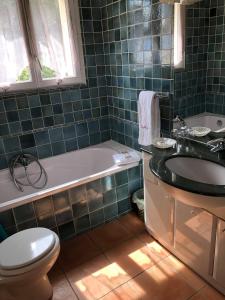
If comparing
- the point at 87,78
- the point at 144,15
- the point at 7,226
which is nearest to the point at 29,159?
the point at 7,226

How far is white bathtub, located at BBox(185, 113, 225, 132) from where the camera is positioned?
5.67 ft

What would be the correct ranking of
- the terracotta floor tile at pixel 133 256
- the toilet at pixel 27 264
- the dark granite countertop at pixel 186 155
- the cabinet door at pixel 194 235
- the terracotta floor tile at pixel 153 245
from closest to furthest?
the dark granite countertop at pixel 186 155, the toilet at pixel 27 264, the cabinet door at pixel 194 235, the terracotta floor tile at pixel 133 256, the terracotta floor tile at pixel 153 245

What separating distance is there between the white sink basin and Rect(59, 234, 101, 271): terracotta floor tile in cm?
96

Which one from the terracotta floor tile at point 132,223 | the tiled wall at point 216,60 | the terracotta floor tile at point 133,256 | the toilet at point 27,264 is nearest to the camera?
the toilet at point 27,264

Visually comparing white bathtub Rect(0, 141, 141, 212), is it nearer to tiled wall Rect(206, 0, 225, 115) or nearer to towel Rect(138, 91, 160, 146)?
towel Rect(138, 91, 160, 146)

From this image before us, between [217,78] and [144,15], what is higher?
[144,15]

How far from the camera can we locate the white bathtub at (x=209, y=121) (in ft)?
5.67

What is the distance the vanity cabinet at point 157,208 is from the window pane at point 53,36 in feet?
4.23

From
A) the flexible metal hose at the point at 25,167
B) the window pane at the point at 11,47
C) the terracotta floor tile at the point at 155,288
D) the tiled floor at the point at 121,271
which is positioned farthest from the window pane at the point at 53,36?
the terracotta floor tile at the point at 155,288

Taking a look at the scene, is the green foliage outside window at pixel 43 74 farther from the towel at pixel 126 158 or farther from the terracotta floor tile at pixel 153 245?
the terracotta floor tile at pixel 153 245

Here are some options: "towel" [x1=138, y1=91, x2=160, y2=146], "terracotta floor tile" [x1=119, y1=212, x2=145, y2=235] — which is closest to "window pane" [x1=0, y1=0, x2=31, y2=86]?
"towel" [x1=138, y1=91, x2=160, y2=146]

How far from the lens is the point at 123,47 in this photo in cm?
227

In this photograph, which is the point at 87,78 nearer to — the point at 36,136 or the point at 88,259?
the point at 36,136

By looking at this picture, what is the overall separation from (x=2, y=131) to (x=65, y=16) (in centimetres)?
125
